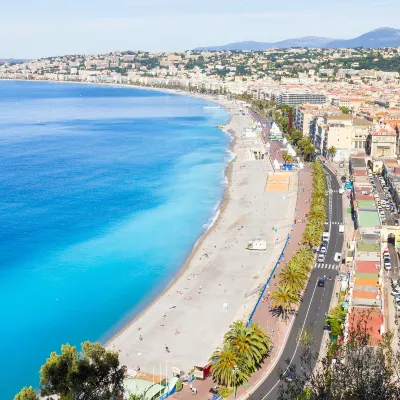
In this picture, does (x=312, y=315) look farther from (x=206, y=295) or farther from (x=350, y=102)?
(x=350, y=102)

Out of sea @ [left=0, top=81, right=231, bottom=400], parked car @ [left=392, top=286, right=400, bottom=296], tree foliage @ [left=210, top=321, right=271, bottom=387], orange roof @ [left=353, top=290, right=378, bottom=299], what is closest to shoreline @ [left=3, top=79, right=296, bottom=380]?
sea @ [left=0, top=81, right=231, bottom=400]

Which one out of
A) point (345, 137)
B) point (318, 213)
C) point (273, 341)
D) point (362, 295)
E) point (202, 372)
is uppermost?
point (345, 137)

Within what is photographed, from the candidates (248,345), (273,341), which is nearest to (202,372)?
(248,345)

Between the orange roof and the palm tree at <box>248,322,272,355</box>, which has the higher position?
the orange roof

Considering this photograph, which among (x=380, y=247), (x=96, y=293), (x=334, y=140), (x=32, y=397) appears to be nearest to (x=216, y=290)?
(x=96, y=293)

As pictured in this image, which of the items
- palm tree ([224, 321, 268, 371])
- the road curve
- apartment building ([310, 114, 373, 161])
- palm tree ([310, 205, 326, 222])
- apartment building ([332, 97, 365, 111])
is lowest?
the road curve

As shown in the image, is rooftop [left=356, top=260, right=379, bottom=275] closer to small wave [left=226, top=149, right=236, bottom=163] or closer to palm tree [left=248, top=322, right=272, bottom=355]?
palm tree [left=248, top=322, right=272, bottom=355]
